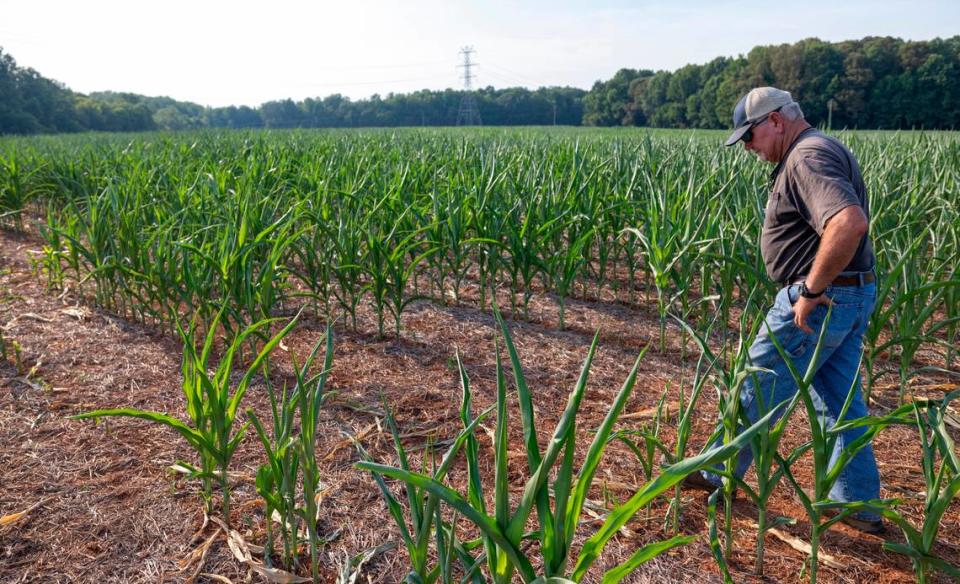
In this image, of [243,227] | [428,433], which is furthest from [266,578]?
[243,227]

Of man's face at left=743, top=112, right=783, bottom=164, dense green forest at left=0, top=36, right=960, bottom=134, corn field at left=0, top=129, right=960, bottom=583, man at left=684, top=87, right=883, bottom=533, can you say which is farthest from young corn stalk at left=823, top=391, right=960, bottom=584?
dense green forest at left=0, top=36, right=960, bottom=134

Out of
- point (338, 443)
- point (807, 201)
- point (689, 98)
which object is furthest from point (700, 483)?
point (689, 98)

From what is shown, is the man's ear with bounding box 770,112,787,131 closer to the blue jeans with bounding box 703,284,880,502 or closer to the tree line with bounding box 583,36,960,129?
the blue jeans with bounding box 703,284,880,502

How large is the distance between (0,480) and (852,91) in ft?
125

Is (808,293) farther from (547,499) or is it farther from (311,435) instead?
(311,435)

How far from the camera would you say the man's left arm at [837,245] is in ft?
5.74

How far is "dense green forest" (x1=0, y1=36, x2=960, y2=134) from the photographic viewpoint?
31375mm

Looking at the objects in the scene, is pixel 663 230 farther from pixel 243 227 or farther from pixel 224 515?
pixel 224 515

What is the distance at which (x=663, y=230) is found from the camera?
10.0 feet

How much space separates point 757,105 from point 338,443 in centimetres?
188

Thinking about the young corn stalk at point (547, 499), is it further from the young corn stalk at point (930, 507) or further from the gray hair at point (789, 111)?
the gray hair at point (789, 111)

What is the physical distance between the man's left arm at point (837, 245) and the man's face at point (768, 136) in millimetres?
392

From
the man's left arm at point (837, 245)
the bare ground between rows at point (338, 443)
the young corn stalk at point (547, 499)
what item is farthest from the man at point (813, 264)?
the young corn stalk at point (547, 499)

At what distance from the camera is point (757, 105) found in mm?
2076
